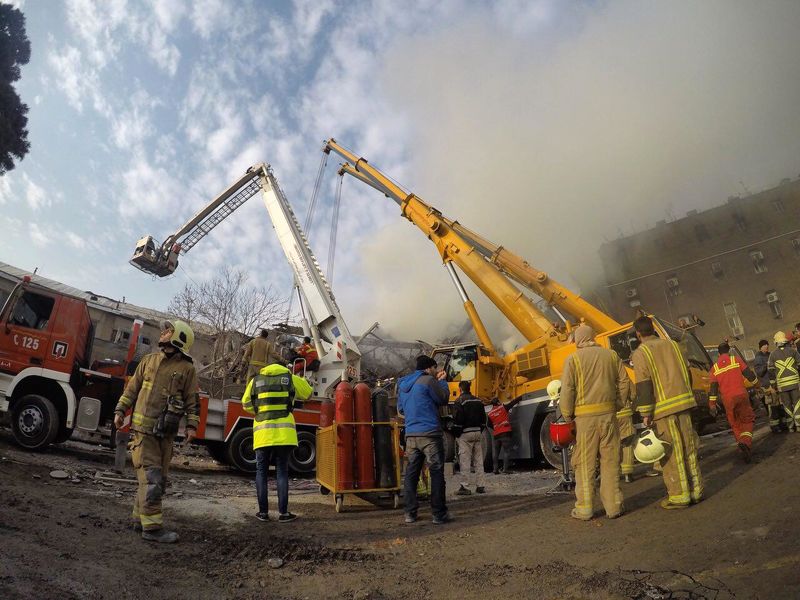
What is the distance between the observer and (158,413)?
387 centimetres

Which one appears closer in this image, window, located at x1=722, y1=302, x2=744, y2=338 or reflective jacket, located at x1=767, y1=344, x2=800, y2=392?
reflective jacket, located at x1=767, y1=344, x2=800, y2=392

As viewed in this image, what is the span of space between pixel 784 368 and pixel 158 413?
796 centimetres

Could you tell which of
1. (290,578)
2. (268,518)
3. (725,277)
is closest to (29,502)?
(268,518)

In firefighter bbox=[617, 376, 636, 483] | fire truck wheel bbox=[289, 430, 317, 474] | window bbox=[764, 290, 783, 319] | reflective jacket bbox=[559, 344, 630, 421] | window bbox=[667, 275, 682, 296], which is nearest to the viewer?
reflective jacket bbox=[559, 344, 630, 421]

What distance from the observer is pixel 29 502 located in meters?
4.03

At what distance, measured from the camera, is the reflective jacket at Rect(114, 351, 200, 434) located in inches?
152

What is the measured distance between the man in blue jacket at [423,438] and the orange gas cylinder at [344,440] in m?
0.78

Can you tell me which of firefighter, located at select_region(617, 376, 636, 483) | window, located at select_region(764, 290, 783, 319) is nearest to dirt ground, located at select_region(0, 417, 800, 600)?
firefighter, located at select_region(617, 376, 636, 483)

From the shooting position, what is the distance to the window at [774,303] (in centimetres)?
2955

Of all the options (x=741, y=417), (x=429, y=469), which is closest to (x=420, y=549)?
(x=429, y=469)

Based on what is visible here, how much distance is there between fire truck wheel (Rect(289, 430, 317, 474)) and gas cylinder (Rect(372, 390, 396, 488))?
123 inches

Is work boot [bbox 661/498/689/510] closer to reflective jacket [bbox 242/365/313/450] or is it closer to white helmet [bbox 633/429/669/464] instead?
white helmet [bbox 633/429/669/464]

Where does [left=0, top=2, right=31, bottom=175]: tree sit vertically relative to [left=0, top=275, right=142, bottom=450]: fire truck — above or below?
above

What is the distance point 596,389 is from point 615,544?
48.6 inches
